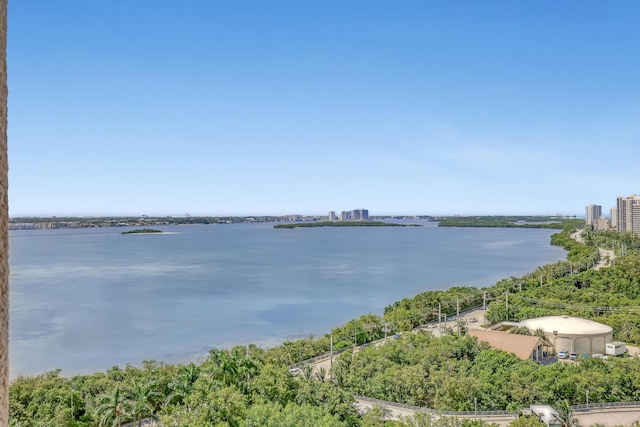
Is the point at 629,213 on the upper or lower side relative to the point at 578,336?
upper

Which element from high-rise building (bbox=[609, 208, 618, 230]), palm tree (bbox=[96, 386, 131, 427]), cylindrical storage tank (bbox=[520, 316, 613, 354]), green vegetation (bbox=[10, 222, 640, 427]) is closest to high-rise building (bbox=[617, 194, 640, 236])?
high-rise building (bbox=[609, 208, 618, 230])

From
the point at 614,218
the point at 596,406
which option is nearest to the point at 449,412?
the point at 596,406

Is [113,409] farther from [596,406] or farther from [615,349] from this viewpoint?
[615,349]

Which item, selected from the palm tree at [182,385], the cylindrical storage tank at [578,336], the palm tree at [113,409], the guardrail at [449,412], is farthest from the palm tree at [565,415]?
the palm tree at [113,409]

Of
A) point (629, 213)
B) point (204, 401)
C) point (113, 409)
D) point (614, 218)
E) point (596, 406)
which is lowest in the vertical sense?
point (596, 406)

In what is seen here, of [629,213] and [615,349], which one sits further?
[629,213]

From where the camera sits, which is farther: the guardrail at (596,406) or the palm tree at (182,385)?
the guardrail at (596,406)

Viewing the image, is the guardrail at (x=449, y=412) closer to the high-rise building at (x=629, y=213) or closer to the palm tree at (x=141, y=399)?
the palm tree at (x=141, y=399)
